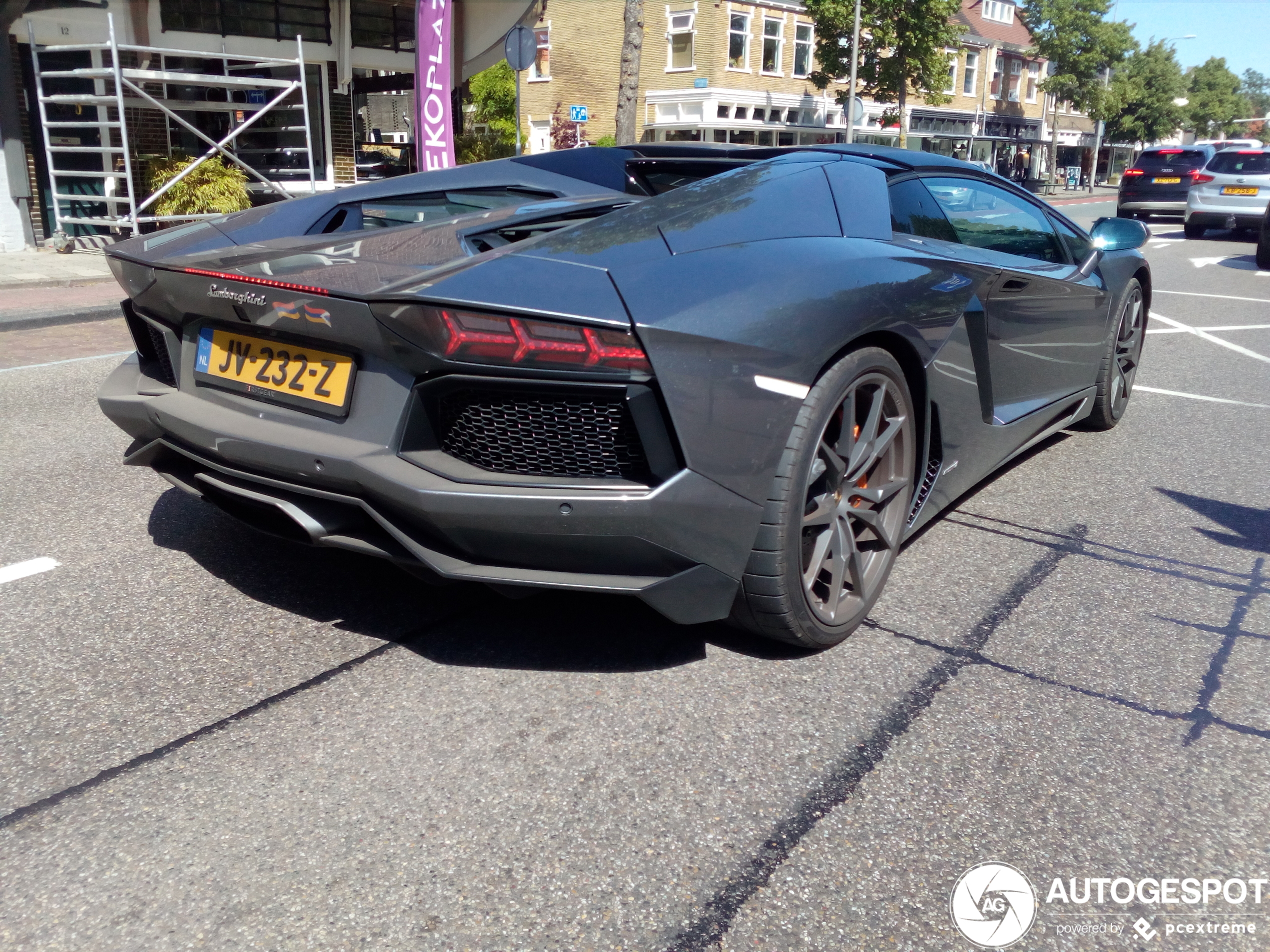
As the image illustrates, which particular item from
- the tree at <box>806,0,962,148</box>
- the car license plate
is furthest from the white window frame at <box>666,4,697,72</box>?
the car license plate

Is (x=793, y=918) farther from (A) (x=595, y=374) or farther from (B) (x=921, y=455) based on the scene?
(B) (x=921, y=455)

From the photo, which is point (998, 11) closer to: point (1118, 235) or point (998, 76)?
point (998, 76)

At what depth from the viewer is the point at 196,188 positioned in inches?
534

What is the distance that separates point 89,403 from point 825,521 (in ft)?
14.7

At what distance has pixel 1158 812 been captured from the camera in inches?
84.3

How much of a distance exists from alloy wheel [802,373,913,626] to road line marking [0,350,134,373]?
5.22 m

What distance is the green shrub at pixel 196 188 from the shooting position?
13.4 metres

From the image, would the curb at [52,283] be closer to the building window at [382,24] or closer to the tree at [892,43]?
the building window at [382,24]

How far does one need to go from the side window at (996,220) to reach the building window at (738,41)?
34.9m

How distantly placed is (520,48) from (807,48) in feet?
96.5

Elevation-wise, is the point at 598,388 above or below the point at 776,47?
below

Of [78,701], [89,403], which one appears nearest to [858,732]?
[78,701]

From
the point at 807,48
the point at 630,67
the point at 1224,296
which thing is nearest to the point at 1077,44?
the point at 807,48

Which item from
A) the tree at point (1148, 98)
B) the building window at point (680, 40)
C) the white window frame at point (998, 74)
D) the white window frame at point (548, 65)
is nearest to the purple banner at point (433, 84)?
the building window at point (680, 40)
